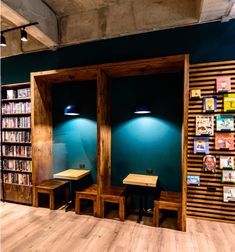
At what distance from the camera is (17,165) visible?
12.1 feet

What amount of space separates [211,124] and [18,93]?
392cm

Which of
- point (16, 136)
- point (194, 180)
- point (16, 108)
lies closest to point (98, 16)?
point (16, 108)

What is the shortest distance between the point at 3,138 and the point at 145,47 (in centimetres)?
358

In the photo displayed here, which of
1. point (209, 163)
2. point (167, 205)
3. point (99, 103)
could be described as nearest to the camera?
point (167, 205)

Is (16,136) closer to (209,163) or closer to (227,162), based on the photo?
(209,163)

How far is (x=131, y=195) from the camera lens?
334cm

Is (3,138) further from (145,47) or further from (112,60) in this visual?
(145,47)

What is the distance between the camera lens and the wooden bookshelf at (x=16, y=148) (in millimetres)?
3592

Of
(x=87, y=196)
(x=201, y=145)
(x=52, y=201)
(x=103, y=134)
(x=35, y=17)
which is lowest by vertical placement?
(x=52, y=201)

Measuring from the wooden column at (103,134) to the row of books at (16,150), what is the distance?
1.63 meters

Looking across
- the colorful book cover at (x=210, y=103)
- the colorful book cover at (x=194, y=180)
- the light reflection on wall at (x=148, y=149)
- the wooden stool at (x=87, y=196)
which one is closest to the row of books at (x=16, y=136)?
the wooden stool at (x=87, y=196)

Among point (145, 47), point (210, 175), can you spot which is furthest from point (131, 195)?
point (145, 47)

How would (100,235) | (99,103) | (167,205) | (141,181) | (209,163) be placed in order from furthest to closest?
(99,103) → (209,163) → (141,181) → (167,205) → (100,235)

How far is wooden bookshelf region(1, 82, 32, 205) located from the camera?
11.8 ft
